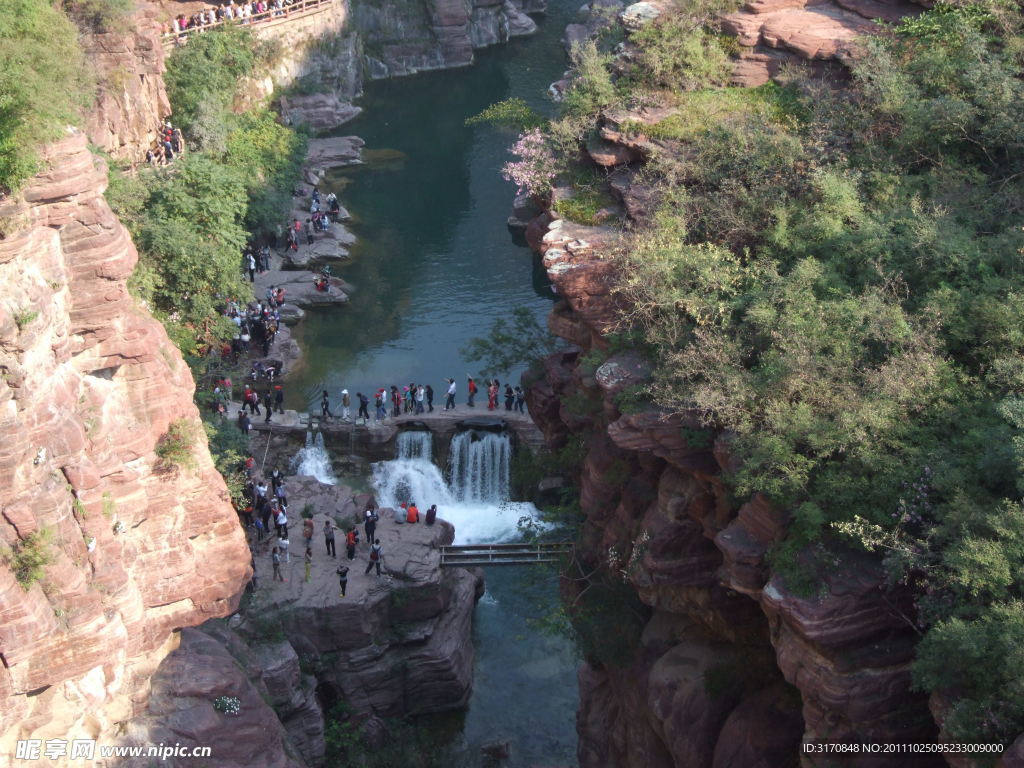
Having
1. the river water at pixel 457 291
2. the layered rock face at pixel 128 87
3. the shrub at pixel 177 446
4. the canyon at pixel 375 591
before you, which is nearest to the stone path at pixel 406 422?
the river water at pixel 457 291

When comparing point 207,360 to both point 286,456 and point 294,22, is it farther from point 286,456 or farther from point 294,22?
point 294,22

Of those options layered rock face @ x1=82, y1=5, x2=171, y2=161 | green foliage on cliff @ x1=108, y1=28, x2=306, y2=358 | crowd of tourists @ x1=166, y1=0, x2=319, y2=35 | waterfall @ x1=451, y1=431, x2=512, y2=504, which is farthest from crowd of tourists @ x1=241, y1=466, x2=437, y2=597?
crowd of tourists @ x1=166, y1=0, x2=319, y2=35

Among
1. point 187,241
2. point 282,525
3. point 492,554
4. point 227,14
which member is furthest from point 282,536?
point 227,14

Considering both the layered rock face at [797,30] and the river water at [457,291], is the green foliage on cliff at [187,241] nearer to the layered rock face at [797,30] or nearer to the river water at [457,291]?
the river water at [457,291]

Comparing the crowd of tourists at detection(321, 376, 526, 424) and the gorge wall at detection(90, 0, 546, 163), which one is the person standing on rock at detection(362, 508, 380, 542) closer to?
the crowd of tourists at detection(321, 376, 526, 424)

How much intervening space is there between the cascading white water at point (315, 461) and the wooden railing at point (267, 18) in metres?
23.8

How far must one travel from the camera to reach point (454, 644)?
30516mm

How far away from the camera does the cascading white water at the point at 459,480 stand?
36.8 m

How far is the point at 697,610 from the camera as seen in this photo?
2225cm

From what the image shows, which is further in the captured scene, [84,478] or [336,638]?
[336,638]

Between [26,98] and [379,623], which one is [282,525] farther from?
[26,98]

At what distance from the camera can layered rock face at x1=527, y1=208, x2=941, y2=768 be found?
→ 17.1m

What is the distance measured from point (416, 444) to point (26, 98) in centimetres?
2053

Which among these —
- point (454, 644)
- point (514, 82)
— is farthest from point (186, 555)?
point (514, 82)
